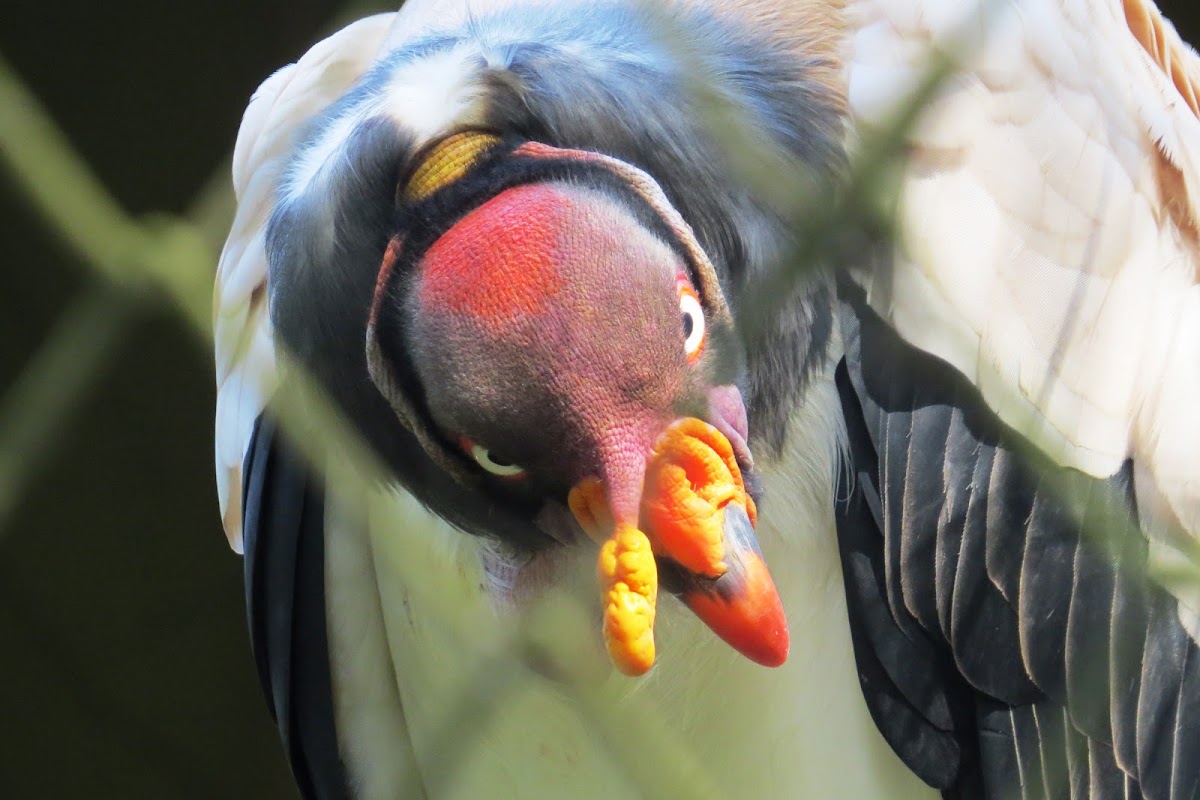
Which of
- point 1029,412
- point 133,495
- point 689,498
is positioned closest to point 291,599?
point 689,498

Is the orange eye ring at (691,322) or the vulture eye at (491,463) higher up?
the orange eye ring at (691,322)

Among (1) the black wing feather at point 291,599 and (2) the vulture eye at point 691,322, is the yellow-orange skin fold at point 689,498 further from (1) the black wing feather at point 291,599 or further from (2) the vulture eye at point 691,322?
(1) the black wing feather at point 291,599

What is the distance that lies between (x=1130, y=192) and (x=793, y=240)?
0.43m

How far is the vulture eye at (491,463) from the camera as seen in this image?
142 cm

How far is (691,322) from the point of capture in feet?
4.61

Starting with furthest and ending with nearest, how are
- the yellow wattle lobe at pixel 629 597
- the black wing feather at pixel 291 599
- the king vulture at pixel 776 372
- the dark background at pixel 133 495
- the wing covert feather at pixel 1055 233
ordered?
the dark background at pixel 133 495
the black wing feather at pixel 291 599
the wing covert feather at pixel 1055 233
the king vulture at pixel 776 372
the yellow wattle lobe at pixel 629 597

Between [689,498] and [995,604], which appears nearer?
[689,498]

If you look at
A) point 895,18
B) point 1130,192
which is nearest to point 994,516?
point 1130,192

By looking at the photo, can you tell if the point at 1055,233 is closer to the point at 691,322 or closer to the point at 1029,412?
the point at 1029,412

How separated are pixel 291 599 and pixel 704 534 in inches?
36.8

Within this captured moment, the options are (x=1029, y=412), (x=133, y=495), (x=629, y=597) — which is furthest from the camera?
(x=133, y=495)

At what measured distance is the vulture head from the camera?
129 centimetres

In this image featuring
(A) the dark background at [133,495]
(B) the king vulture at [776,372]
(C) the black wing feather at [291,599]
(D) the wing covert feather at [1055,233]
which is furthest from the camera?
(A) the dark background at [133,495]

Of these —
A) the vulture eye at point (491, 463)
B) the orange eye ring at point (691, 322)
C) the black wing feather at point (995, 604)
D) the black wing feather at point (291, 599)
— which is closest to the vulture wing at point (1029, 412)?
the black wing feather at point (995, 604)
